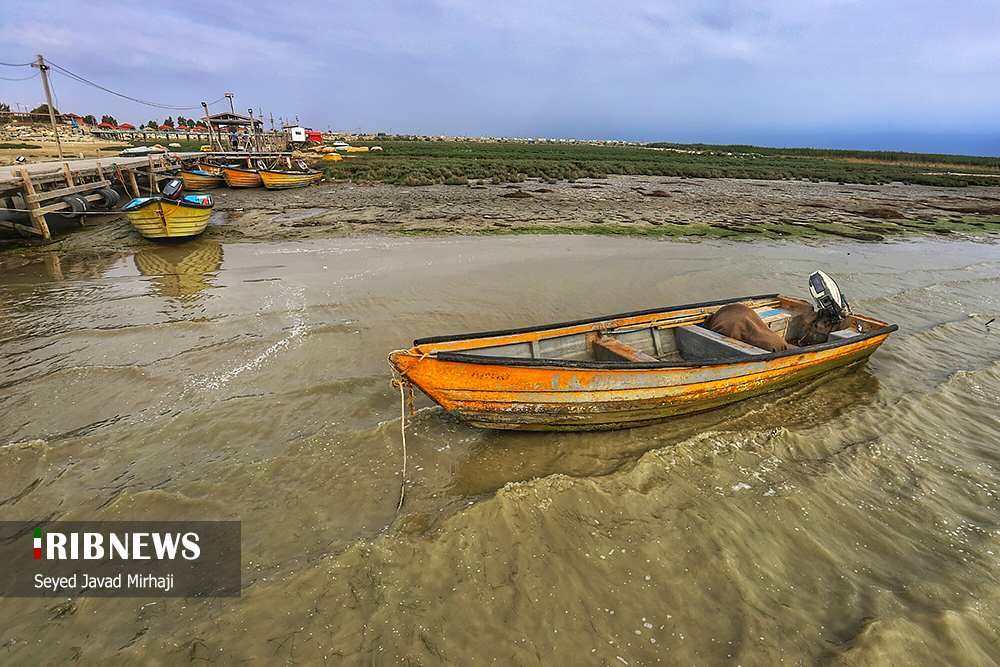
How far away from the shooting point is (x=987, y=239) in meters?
22.0

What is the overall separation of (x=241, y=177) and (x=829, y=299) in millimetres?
34621

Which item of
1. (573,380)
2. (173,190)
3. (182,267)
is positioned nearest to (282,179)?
(173,190)

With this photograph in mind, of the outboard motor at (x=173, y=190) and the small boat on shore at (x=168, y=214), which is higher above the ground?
the outboard motor at (x=173, y=190)

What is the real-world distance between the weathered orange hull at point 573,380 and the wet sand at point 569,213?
13688 mm

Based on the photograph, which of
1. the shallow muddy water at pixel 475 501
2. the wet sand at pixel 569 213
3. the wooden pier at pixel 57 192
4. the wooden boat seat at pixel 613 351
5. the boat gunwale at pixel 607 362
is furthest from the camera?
the wet sand at pixel 569 213

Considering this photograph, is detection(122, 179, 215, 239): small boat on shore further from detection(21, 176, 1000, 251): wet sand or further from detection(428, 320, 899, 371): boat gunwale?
detection(428, 320, 899, 371): boat gunwale

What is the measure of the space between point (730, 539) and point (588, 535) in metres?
1.56

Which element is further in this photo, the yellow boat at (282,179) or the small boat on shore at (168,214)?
the yellow boat at (282,179)

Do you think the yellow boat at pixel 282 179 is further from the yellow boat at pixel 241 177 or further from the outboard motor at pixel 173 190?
the outboard motor at pixel 173 190

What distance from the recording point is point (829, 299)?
867 centimetres

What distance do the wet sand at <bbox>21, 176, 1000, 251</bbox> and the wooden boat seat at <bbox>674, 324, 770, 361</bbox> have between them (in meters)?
12.8

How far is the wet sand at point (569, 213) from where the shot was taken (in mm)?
19734

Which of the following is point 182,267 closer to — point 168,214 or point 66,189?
point 168,214

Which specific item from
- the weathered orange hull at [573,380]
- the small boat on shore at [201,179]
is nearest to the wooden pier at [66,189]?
the small boat on shore at [201,179]
